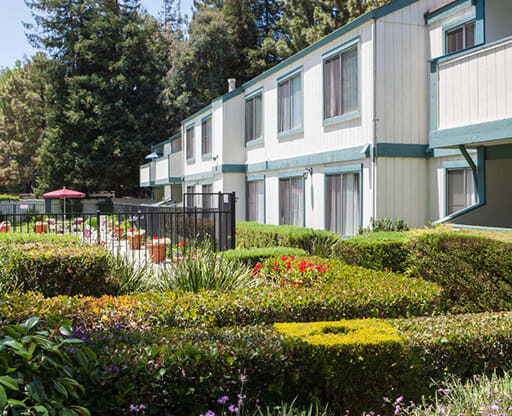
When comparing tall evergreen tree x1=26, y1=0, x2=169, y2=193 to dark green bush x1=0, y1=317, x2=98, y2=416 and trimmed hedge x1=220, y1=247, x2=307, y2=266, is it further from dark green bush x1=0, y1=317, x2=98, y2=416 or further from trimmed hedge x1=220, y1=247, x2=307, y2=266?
dark green bush x1=0, y1=317, x2=98, y2=416

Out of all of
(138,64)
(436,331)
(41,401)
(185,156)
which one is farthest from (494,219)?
(138,64)

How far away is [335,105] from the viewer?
13.3m

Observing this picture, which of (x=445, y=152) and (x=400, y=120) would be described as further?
(x=400, y=120)

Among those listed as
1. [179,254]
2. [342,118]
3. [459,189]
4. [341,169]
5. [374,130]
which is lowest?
[179,254]

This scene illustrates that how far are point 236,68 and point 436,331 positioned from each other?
3698cm

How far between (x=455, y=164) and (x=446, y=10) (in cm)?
363

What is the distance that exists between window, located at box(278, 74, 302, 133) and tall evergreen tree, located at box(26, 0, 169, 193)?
77.0 feet

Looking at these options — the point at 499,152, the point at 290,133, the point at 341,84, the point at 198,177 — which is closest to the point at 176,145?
the point at 198,177

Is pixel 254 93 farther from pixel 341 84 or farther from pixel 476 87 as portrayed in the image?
pixel 476 87

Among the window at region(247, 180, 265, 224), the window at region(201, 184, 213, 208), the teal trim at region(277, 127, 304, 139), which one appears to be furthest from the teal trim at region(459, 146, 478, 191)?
the window at region(201, 184, 213, 208)

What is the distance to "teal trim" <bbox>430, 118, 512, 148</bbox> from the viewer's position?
8484 mm

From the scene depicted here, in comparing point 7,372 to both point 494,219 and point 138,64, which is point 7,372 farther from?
point 138,64

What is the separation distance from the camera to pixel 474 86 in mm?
9031

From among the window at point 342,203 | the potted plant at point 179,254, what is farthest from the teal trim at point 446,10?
the potted plant at point 179,254
